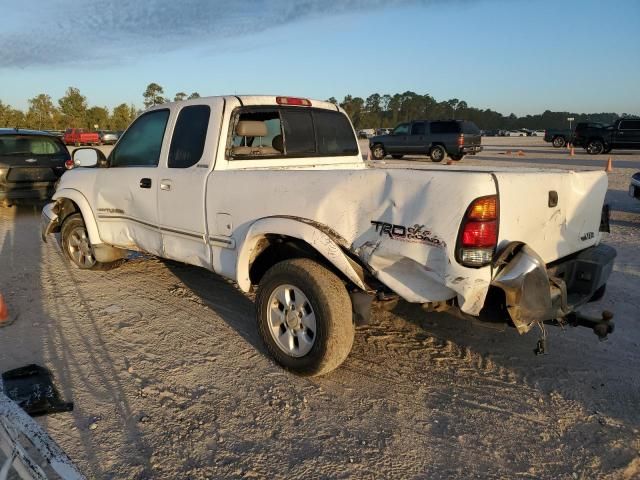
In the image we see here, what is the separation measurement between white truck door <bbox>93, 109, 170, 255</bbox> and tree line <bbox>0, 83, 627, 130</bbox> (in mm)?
48468

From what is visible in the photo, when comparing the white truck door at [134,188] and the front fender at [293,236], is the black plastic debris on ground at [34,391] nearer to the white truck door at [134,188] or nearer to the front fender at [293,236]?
the front fender at [293,236]

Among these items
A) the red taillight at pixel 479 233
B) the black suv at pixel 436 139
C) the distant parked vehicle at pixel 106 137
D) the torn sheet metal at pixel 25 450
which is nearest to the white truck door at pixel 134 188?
the torn sheet metal at pixel 25 450

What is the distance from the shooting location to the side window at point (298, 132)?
4703 mm

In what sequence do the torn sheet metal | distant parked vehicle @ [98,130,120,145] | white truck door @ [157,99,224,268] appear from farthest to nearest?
distant parked vehicle @ [98,130,120,145] → white truck door @ [157,99,224,268] → the torn sheet metal

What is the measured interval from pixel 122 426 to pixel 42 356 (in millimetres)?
Result: 1340

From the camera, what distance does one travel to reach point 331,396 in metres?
3.42

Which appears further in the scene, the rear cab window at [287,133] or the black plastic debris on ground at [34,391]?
the rear cab window at [287,133]

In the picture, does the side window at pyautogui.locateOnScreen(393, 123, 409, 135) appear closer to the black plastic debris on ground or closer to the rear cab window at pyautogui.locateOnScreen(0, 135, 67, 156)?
the rear cab window at pyautogui.locateOnScreen(0, 135, 67, 156)

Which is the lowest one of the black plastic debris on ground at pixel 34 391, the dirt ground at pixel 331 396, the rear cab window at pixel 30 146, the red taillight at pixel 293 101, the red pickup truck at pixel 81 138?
the dirt ground at pixel 331 396

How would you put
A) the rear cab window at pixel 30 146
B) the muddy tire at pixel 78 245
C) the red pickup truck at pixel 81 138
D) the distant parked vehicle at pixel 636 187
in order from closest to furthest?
the muddy tire at pixel 78 245 → the distant parked vehicle at pixel 636 187 → the rear cab window at pixel 30 146 → the red pickup truck at pixel 81 138

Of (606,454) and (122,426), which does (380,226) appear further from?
(122,426)

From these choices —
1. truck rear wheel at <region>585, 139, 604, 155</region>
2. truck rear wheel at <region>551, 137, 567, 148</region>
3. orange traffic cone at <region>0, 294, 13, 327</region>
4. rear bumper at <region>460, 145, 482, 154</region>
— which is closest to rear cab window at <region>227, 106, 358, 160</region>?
orange traffic cone at <region>0, 294, 13, 327</region>

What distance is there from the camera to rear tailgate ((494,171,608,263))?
2.92m

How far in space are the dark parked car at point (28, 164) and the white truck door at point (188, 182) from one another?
6812mm
